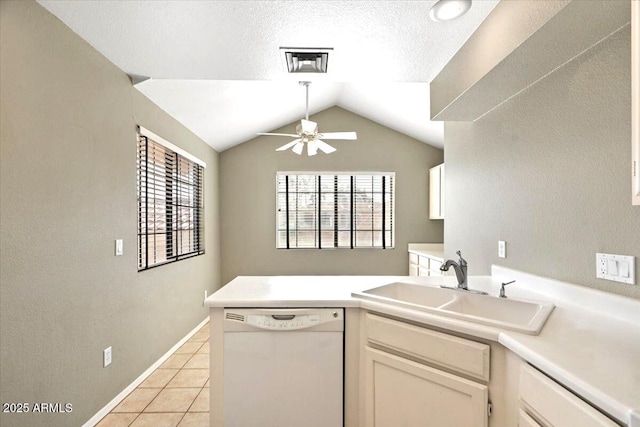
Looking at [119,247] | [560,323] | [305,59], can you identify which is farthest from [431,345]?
[119,247]

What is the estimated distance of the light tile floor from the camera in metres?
2.13

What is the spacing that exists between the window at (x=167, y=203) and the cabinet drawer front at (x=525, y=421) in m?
2.73

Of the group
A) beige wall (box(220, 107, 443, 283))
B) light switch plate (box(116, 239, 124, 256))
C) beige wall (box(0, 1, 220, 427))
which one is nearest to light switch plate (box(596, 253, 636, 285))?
beige wall (box(0, 1, 220, 427))

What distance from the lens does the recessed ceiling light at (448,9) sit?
1.49 m

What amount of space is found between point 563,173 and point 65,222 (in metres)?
2.68

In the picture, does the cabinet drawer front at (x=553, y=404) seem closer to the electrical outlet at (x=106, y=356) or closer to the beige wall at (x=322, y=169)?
the electrical outlet at (x=106, y=356)

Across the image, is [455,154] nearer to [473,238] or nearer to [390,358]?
[473,238]

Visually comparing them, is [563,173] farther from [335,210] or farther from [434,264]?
[335,210]

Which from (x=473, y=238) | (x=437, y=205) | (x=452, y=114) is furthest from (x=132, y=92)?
(x=437, y=205)

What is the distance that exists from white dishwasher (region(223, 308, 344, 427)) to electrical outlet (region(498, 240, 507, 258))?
125 cm

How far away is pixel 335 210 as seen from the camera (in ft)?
17.0

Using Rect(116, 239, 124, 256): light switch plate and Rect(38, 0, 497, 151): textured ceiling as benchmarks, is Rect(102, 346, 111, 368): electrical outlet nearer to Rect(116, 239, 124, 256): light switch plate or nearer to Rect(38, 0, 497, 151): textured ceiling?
Rect(116, 239, 124, 256): light switch plate

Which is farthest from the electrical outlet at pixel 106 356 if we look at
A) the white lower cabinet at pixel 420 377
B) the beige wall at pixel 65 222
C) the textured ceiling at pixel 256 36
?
the textured ceiling at pixel 256 36

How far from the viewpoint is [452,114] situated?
7.14 feet
